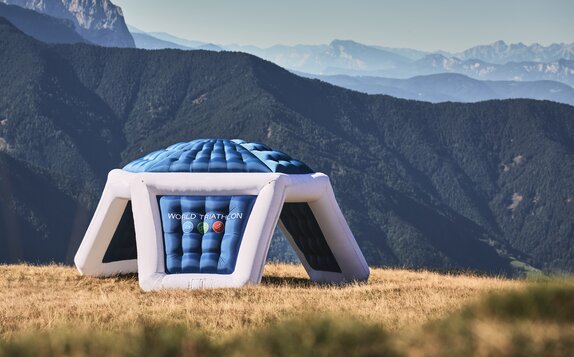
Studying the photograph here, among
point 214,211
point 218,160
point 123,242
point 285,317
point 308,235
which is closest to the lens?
point 285,317

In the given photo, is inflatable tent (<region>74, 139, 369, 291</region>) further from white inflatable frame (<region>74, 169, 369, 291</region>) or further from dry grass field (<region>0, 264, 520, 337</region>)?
dry grass field (<region>0, 264, 520, 337</region>)

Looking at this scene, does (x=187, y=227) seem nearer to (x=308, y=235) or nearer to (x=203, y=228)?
(x=203, y=228)

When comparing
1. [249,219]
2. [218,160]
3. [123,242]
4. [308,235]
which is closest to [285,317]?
[249,219]

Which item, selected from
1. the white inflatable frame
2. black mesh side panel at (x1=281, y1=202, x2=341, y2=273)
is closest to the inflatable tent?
the white inflatable frame

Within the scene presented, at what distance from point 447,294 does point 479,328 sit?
12013mm

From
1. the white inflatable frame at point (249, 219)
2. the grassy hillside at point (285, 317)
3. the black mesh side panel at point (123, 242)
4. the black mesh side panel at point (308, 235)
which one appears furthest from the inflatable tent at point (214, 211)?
the grassy hillside at point (285, 317)

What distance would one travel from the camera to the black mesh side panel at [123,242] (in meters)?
28.1

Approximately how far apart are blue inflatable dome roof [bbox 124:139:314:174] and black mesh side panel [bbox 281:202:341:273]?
168 cm

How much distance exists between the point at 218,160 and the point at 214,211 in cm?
175

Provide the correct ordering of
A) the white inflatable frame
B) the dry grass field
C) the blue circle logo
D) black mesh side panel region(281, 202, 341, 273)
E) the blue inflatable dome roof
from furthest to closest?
1. black mesh side panel region(281, 202, 341, 273)
2. the blue inflatable dome roof
3. the blue circle logo
4. the white inflatable frame
5. the dry grass field

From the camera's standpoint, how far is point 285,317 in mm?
15930

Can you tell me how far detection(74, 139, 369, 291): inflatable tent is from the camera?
23.7 metres

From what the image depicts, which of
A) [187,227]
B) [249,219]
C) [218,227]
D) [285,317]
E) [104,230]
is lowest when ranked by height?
[104,230]

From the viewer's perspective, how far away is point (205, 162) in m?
25.1
